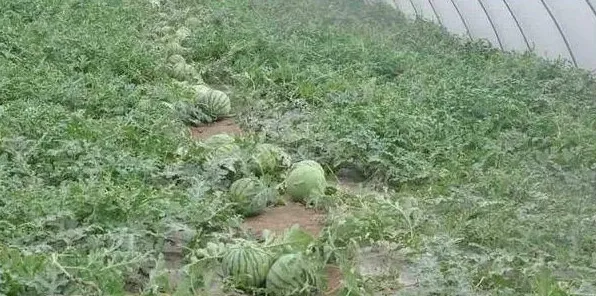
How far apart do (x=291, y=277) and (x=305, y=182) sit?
1425mm

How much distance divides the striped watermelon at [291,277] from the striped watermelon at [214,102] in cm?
352

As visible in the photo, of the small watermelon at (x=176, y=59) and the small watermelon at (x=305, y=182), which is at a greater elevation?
the small watermelon at (x=176, y=59)

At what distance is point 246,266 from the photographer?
425 cm

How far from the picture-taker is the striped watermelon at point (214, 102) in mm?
7613

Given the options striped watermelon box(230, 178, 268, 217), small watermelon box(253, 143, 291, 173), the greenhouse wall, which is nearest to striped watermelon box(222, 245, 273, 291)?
striped watermelon box(230, 178, 268, 217)

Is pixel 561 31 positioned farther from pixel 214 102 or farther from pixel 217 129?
pixel 217 129

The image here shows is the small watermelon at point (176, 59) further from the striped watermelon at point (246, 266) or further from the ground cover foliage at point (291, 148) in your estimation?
the striped watermelon at point (246, 266)

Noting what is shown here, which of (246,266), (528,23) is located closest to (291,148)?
(246,266)

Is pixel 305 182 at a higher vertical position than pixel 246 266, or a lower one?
higher

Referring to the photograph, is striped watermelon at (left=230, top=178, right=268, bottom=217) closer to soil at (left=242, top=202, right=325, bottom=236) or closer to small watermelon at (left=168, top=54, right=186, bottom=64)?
soil at (left=242, top=202, right=325, bottom=236)

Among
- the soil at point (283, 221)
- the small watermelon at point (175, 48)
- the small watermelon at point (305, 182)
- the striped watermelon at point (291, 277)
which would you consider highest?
the small watermelon at point (175, 48)

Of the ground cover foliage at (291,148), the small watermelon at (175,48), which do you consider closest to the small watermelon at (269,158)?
the ground cover foliage at (291,148)

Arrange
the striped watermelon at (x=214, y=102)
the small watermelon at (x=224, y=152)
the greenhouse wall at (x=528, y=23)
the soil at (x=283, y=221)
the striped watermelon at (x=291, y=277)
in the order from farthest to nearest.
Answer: the greenhouse wall at (x=528, y=23), the striped watermelon at (x=214, y=102), the small watermelon at (x=224, y=152), the soil at (x=283, y=221), the striped watermelon at (x=291, y=277)

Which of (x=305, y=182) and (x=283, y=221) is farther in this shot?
(x=305, y=182)
